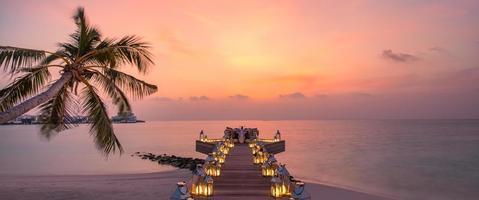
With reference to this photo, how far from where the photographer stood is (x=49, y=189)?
20.2 meters

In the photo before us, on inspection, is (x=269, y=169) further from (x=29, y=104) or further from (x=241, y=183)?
(x=29, y=104)

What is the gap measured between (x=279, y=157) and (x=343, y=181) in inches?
591

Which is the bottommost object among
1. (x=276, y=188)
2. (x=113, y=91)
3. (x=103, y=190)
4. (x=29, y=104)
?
(x=103, y=190)

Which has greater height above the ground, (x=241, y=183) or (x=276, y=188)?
(x=276, y=188)

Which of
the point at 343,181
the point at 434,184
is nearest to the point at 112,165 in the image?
the point at 343,181

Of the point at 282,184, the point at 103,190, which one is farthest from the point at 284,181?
the point at 103,190

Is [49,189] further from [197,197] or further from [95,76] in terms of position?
[95,76]

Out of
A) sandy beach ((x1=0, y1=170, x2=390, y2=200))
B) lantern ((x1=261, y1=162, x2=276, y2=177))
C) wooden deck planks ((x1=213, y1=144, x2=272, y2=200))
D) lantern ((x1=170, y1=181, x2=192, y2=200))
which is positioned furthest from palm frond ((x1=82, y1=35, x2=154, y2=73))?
sandy beach ((x1=0, y1=170, x2=390, y2=200))

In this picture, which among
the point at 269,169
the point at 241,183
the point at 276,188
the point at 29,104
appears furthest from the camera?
the point at 269,169

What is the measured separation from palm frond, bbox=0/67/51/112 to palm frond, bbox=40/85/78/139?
1.52 ft

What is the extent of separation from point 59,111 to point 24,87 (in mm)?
1070

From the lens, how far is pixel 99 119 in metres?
7.98

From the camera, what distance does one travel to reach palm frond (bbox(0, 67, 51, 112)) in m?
7.29

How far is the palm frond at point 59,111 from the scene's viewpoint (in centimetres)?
815
